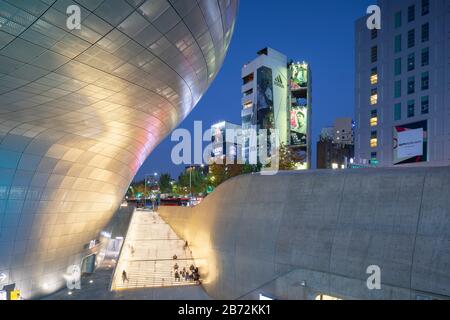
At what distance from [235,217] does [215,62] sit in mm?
9889

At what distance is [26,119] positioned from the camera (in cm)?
1391

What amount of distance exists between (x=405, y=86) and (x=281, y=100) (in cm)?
4123

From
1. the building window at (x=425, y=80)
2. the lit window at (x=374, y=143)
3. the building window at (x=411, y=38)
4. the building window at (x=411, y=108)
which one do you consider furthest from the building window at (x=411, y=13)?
the lit window at (x=374, y=143)

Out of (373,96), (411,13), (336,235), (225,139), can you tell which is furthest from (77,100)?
(225,139)

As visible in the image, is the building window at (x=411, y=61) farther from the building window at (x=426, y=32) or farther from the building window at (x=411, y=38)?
the building window at (x=426, y=32)

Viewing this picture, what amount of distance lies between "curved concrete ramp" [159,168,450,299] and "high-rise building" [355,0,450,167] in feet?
82.1

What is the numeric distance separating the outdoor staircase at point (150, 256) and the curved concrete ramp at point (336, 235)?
5782 mm

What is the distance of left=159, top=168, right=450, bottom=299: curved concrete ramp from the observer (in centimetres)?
1155

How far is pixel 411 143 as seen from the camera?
36.6 m

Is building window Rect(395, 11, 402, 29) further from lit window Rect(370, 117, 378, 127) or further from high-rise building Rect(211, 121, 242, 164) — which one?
high-rise building Rect(211, 121, 242, 164)

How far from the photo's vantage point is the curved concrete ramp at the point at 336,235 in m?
11.6

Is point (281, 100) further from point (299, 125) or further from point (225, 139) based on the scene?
point (225, 139)
